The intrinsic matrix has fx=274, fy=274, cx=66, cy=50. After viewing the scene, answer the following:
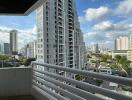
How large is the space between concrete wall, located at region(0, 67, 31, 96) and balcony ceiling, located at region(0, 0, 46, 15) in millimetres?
1561

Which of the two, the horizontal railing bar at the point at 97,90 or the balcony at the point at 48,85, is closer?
the horizontal railing bar at the point at 97,90

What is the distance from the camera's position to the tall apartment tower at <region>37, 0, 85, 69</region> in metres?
9.60

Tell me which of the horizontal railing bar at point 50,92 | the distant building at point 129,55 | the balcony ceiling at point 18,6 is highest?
the balcony ceiling at point 18,6

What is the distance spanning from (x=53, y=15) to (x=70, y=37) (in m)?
1.62

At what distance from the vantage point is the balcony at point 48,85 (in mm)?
3297

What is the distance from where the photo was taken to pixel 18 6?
6.83m

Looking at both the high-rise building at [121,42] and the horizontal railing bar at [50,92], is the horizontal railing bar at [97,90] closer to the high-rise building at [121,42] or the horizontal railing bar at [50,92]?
the horizontal railing bar at [50,92]

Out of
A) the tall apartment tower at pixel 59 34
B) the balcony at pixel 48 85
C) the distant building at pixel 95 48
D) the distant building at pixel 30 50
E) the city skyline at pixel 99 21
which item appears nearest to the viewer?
the balcony at pixel 48 85

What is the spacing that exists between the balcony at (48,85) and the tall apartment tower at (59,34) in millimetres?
1716

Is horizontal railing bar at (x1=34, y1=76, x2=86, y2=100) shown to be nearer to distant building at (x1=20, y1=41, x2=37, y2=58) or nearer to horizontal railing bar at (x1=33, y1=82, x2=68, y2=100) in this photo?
horizontal railing bar at (x1=33, y1=82, x2=68, y2=100)

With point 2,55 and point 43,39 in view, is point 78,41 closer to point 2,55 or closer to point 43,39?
point 43,39

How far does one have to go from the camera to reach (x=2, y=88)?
23.7 ft

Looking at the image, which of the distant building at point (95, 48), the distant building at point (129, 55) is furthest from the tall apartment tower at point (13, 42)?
the distant building at point (129, 55)

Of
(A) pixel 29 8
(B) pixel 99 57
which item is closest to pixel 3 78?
(A) pixel 29 8
